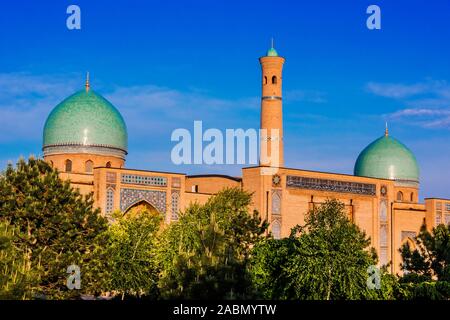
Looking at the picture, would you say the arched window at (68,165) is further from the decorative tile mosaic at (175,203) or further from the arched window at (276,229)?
the arched window at (276,229)

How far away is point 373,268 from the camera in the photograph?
70.9 feet

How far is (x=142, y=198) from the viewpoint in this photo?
3803 centimetres

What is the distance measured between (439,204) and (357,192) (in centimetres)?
640

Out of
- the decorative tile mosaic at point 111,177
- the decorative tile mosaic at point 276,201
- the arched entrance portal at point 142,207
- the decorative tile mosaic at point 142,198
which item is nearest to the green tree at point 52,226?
the decorative tile mosaic at point 111,177

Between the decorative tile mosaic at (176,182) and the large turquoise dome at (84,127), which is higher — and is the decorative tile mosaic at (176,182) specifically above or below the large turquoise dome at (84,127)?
below

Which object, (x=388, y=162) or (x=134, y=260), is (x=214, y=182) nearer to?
(x=388, y=162)

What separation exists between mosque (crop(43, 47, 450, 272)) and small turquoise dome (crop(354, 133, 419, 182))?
11.7 feet

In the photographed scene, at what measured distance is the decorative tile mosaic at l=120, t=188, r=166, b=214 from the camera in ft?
122

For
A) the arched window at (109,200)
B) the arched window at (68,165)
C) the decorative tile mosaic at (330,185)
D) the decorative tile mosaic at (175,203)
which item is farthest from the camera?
the decorative tile mosaic at (330,185)

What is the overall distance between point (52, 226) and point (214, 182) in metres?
20.7

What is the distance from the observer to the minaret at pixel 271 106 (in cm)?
4281

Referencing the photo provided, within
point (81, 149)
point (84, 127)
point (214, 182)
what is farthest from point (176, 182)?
point (84, 127)

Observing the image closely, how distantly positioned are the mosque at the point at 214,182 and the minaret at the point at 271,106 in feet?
0.16

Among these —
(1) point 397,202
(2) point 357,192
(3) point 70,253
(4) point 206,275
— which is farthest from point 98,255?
(1) point 397,202
